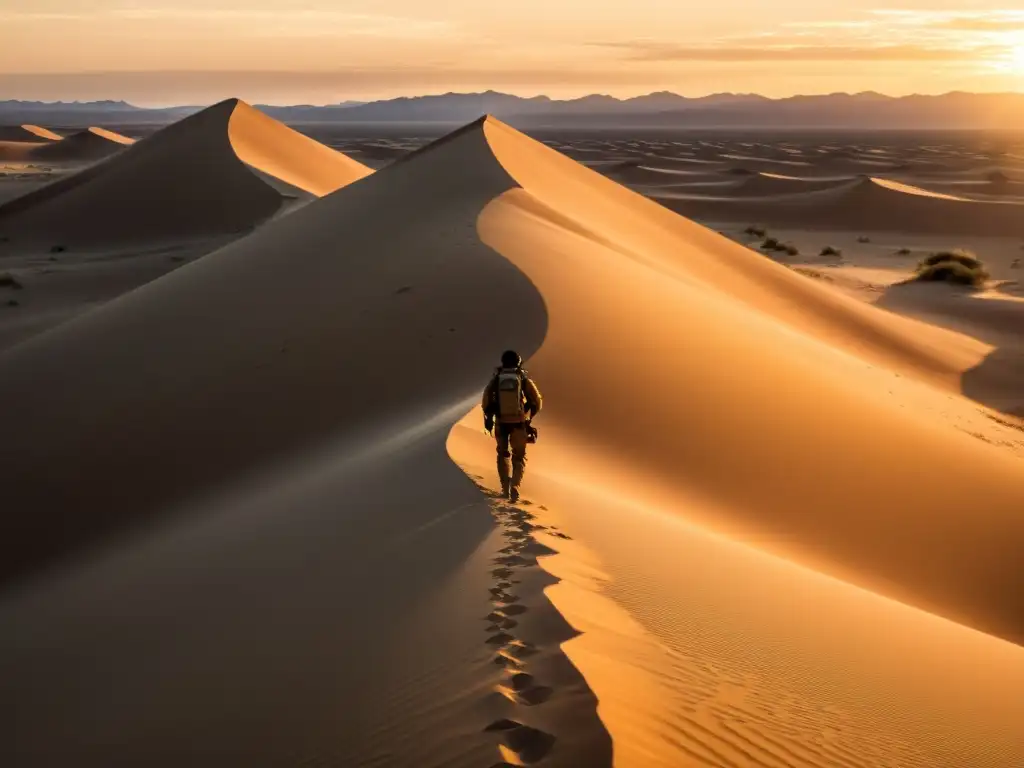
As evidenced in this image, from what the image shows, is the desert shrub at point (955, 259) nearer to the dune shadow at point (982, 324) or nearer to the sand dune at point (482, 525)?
the dune shadow at point (982, 324)

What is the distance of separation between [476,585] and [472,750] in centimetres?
146

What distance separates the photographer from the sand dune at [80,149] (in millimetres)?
80812

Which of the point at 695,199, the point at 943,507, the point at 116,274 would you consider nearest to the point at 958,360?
the point at 943,507

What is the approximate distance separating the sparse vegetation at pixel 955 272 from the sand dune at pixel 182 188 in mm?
21478

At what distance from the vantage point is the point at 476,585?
4680mm

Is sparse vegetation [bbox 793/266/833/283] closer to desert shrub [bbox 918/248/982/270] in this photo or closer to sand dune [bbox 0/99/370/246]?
desert shrub [bbox 918/248/982/270]

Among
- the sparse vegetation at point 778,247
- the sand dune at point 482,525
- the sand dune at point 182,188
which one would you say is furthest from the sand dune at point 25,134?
the sand dune at point 482,525

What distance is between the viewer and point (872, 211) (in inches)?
1786

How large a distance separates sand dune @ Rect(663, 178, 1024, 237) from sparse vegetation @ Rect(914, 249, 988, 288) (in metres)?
13.6

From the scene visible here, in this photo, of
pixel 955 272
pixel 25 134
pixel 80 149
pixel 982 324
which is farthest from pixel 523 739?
pixel 25 134

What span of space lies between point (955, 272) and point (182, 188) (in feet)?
91.3

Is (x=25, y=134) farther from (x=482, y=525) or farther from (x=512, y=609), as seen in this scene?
(x=512, y=609)

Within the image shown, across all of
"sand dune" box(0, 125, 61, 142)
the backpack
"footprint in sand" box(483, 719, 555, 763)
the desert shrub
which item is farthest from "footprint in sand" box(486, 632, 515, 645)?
"sand dune" box(0, 125, 61, 142)

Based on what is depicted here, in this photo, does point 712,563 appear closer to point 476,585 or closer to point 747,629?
point 747,629
